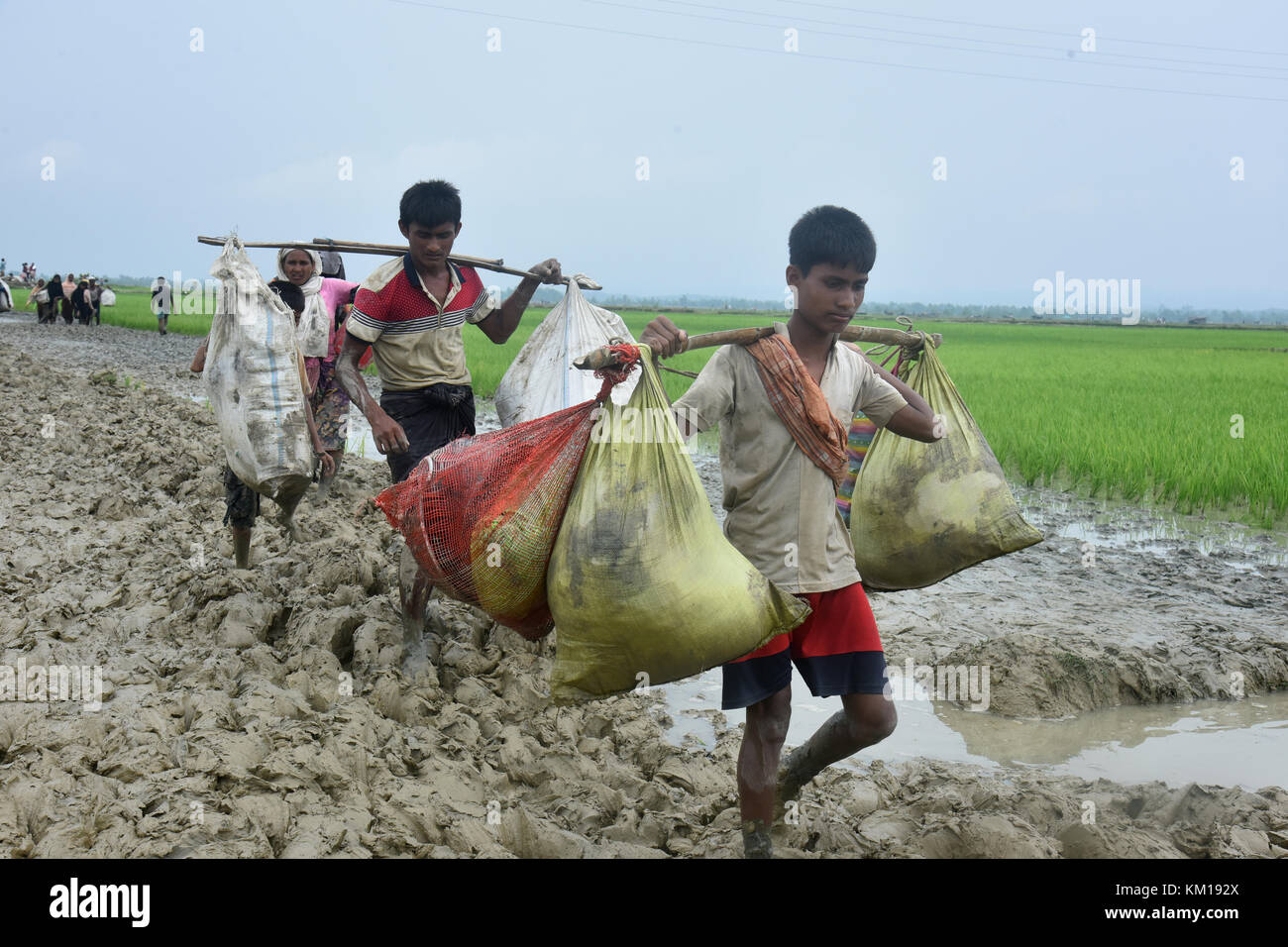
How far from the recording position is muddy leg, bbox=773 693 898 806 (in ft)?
7.49

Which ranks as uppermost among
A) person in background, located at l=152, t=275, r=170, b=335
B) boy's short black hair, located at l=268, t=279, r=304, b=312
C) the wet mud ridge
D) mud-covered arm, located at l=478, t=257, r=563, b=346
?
person in background, located at l=152, t=275, r=170, b=335

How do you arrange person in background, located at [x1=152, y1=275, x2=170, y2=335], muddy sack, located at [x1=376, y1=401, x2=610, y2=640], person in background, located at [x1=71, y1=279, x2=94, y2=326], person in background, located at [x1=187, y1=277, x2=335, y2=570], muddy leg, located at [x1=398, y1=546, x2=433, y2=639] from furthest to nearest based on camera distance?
1. person in background, located at [x1=71, y1=279, x2=94, y2=326]
2. person in background, located at [x1=152, y1=275, x2=170, y2=335]
3. person in background, located at [x1=187, y1=277, x2=335, y2=570]
4. muddy leg, located at [x1=398, y1=546, x2=433, y2=639]
5. muddy sack, located at [x1=376, y1=401, x2=610, y2=640]

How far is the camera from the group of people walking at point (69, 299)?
2931 centimetres

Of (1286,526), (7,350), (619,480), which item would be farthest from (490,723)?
(7,350)

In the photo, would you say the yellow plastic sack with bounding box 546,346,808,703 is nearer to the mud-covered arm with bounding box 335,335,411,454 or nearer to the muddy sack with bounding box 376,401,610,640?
the muddy sack with bounding box 376,401,610,640

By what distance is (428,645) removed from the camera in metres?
3.73

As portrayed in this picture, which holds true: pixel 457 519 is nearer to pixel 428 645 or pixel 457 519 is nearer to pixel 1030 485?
pixel 428 645

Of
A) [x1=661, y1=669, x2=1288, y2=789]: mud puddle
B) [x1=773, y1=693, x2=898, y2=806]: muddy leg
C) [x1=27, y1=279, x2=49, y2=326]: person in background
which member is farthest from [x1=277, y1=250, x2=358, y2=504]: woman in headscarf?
[x1=27, y1=279, x2=49, y2=326]: person in background

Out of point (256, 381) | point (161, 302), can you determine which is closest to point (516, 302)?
point (256, 381)

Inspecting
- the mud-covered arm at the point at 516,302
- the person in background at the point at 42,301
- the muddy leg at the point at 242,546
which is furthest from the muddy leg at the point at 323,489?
the person in background at the point at 42,301

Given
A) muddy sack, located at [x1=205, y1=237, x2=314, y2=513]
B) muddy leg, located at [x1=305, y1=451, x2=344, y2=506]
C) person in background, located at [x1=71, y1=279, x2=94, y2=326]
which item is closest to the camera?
muddy sack, located at [x1=205, y1=237, x2=314, y2=513]

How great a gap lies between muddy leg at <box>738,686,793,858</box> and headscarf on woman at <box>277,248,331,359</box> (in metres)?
3.38

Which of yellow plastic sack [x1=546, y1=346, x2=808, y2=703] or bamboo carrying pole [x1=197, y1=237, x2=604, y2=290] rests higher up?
bamboo carrying pole [x1=197, y1=237, x2=604, y2=290]

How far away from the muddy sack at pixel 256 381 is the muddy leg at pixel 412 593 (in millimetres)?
622
